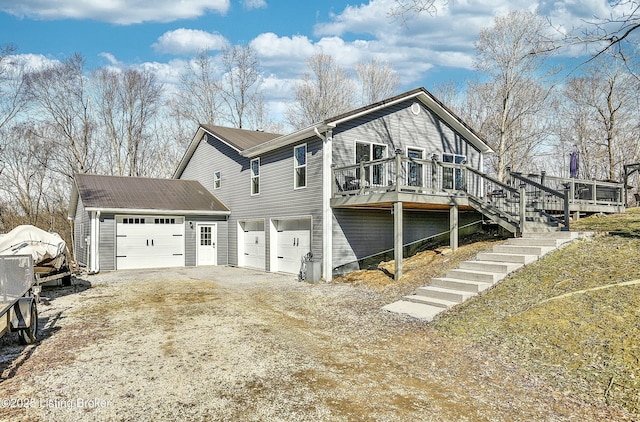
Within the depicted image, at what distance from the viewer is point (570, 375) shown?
4.73 m

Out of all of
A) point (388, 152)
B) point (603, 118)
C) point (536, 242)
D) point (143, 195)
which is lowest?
point (536, 242)

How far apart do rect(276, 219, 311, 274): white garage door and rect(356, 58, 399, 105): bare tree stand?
71.7 ft

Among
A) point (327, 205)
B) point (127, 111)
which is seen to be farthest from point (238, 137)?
point (127, 111)

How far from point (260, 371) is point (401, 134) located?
1113cm

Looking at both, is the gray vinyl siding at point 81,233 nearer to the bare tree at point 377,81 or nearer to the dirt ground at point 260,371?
the dirt ground at point 260,371

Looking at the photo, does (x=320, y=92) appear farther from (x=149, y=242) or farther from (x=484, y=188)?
(x=484, y=188)

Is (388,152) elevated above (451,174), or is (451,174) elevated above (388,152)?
(388,152)

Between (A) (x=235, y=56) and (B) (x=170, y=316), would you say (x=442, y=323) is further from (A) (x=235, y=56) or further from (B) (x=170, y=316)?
(A) (x=235, y=56)

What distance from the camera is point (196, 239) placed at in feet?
59.9

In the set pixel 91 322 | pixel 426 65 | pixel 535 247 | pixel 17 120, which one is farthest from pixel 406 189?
pixel 17 120

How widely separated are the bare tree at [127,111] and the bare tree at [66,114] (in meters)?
1.47

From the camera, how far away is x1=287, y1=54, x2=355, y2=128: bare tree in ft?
111

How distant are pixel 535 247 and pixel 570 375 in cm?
498

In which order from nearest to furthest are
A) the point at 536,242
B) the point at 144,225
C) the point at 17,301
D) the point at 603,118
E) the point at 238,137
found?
the point at 17,301 → the point at 536,242 → the point at 144,225 → the point at 238,137 → the point at 603,118
